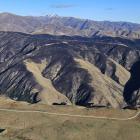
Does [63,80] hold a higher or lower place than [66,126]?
lower

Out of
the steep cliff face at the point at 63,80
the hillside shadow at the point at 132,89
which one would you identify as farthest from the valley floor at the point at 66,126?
the hillside shadow at the point at 132,89

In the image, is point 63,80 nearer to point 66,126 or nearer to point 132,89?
point 132,89

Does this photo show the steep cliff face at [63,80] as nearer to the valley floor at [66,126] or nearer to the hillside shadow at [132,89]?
the hillside shadow at [132,89]

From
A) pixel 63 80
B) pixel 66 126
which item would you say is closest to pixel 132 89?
pixel 63 80

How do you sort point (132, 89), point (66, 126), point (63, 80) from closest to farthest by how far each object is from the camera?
point (66, 126), point (132, 89), point (63, 80)

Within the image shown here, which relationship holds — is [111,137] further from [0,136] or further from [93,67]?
[93,67]

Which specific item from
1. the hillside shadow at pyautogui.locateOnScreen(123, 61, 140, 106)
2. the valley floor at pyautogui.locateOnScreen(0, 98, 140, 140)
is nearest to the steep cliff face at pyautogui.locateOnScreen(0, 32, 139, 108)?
the hillside shadow at pyautogui.locateOnScreen(123, 61, 140, 106)
